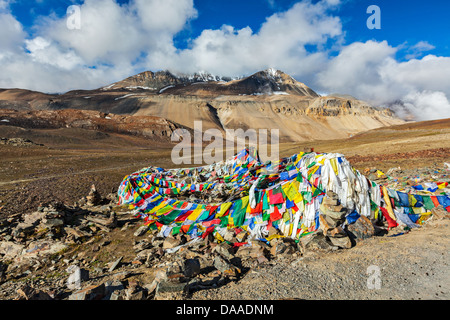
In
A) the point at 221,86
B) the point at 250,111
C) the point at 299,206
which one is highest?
the point at 221,86

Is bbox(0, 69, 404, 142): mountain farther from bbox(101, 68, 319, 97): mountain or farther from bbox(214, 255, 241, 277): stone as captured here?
bbox(214, 255, 241, 277): stone

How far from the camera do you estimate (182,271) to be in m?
3.84

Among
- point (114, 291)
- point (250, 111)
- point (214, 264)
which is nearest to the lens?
point (114, 291)

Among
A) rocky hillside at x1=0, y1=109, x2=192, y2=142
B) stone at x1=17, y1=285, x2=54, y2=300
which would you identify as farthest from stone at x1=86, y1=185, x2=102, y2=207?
rocky hillside at x1=0, y1=109, x2=192, y2=142

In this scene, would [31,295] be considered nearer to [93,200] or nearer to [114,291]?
[114,291]

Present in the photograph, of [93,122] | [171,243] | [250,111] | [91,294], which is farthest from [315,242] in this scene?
[250,111]

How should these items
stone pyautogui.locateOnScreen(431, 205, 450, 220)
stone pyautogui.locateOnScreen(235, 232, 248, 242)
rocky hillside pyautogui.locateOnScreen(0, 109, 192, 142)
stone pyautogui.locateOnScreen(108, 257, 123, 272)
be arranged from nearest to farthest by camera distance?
stone pyautogui.locateOnScreen(108, 257, 123, 272)
stone pyautogui.locateOnScreen(431, 205, 450, 220)
stone pyautogui.locateOnScreen(235, 232, 248, 242)
rocky hillside pyautogui.locateOnScreen(0, 109, 192, 142)

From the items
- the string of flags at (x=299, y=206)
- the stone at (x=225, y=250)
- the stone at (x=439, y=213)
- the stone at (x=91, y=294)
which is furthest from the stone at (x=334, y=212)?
the stone at (x=91, y=294)

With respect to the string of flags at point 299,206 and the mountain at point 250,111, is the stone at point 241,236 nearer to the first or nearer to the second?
the string of flags at point 299,206

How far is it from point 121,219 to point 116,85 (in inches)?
8084

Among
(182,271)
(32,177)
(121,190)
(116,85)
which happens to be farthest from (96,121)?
(116,85)
